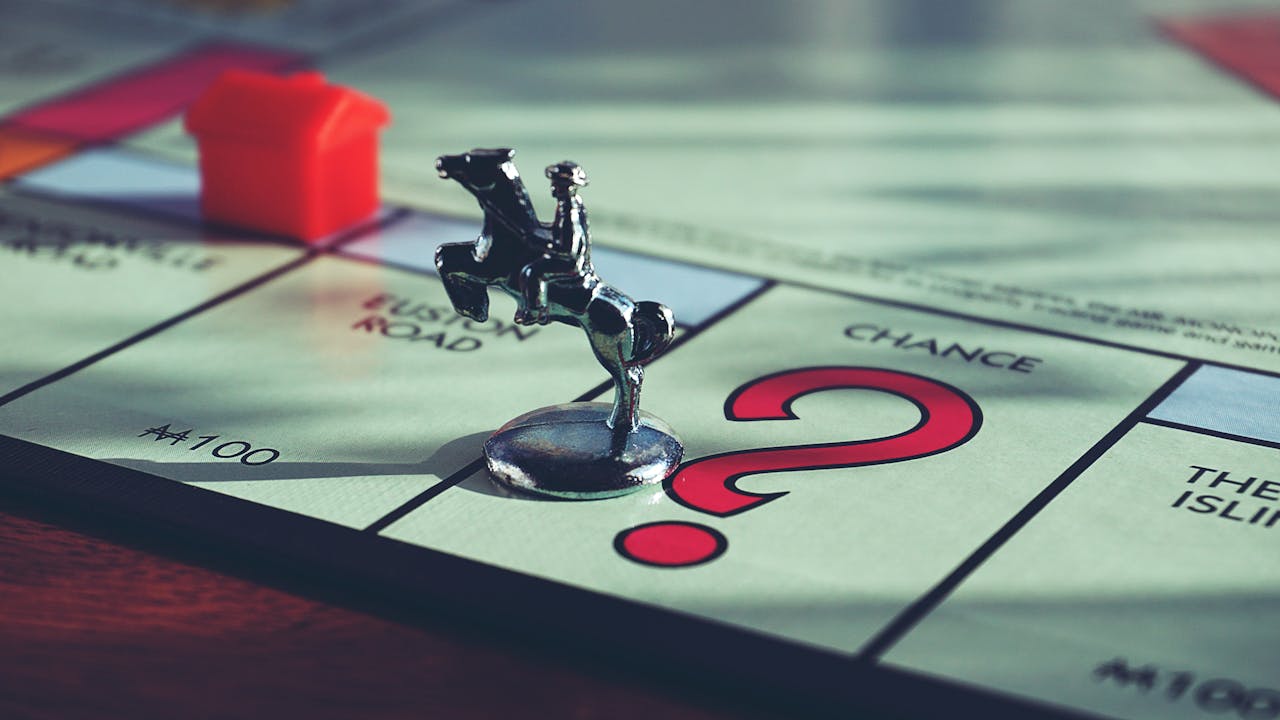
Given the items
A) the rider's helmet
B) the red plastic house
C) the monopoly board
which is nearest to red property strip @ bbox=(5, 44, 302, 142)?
the monopoly board

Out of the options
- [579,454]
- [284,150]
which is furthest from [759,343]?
[284,150]

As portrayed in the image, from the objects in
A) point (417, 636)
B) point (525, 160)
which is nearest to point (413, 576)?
point (417, 636)

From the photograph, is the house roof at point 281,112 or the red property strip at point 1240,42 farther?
the red property strip at point 1240,42

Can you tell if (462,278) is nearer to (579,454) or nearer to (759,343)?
(579,454)

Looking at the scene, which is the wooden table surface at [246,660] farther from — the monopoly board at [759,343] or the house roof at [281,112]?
the house roof at [281,112]

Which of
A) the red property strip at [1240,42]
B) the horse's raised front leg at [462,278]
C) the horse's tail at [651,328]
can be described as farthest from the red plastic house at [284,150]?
the red property strip at [1240,42]
